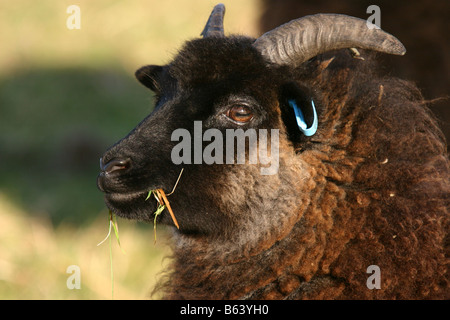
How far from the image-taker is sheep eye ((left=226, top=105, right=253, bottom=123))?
13.4 feet

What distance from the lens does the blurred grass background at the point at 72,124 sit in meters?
6.50

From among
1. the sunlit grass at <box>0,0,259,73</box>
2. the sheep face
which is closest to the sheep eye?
the sheep face

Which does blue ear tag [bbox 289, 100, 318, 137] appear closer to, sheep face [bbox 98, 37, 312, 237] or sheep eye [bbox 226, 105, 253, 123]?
sheep face [bbox 98, 37, 312, 237]

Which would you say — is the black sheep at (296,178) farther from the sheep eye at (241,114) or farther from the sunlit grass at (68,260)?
the sunlit grass at (68,260)

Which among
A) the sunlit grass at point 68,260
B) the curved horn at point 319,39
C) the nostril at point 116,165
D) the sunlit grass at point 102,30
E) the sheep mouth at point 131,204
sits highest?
the sunlit grass at point 102,30

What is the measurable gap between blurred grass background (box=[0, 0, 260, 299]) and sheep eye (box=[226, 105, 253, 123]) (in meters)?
1.20

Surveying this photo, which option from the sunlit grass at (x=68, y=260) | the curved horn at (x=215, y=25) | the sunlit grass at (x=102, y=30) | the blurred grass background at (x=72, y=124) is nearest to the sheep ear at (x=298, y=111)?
the curved horn at (x=215, y=25)

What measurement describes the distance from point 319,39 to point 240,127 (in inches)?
31.5

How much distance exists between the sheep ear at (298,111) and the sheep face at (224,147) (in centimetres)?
5

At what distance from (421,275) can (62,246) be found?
432cm

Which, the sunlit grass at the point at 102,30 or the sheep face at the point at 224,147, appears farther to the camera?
the sunlit grass at the point at 102,30

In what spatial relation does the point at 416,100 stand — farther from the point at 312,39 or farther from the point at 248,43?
the point at 248,43

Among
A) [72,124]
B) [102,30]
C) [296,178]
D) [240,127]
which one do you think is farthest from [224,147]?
[102,30]

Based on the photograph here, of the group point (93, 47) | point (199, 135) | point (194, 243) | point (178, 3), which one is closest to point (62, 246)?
point (194, 243)
